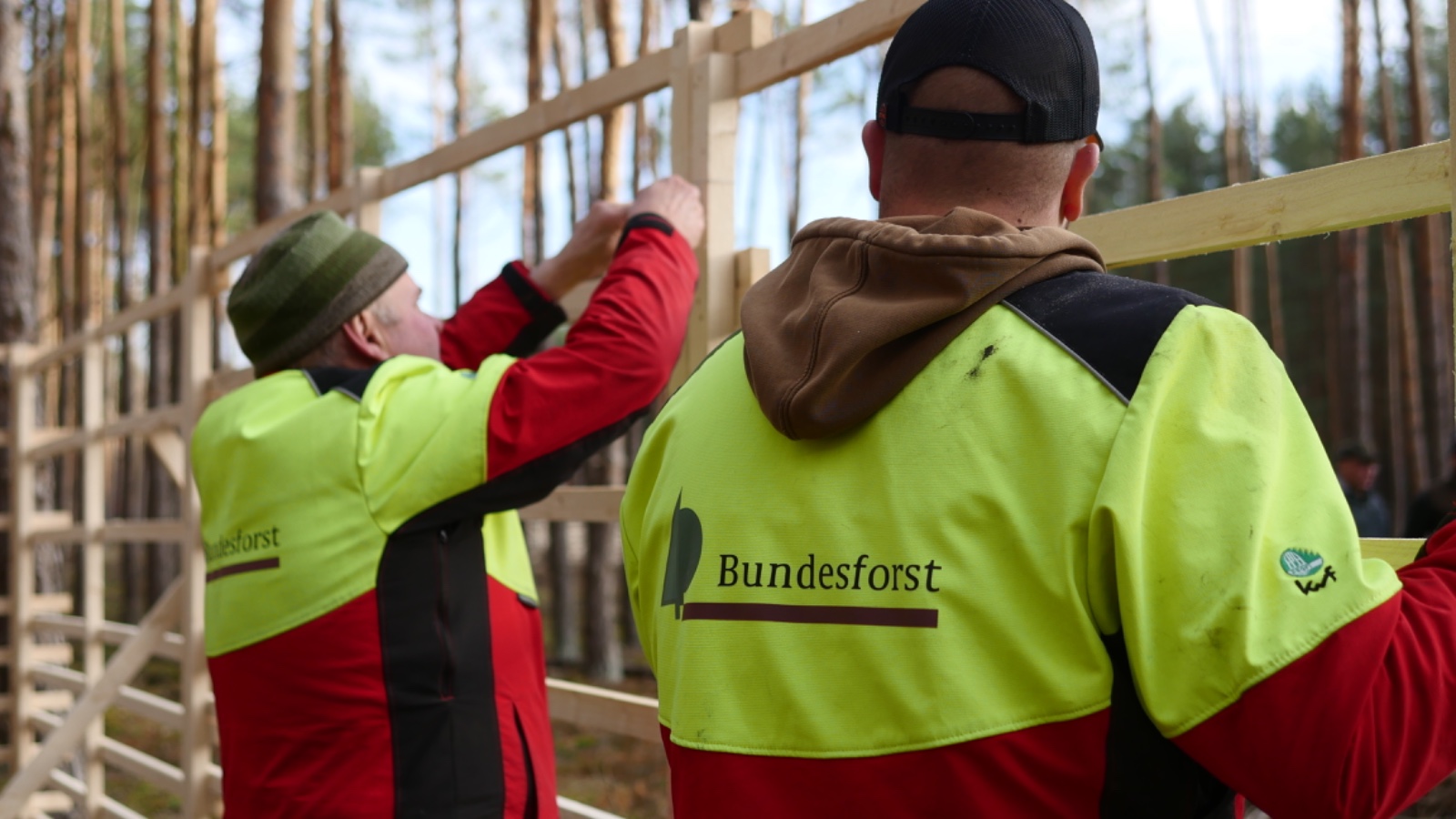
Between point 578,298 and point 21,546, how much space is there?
629cm

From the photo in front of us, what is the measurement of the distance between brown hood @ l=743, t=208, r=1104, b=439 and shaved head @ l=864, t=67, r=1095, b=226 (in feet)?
0.16

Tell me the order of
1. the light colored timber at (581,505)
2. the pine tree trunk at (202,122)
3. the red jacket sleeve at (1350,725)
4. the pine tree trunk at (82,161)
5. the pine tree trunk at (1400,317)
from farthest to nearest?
the pine tree trunk at (82,161)
the pine tree trunk at (202,122)
the pine tree trunk at (1400,317)
the light colored timber at (581,505)
the red jacket sleeve at (1350,725)

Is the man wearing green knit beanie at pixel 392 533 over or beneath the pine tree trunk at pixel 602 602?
over

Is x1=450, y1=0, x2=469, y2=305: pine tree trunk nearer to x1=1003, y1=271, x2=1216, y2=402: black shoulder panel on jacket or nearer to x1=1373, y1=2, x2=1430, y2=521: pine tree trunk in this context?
x1=1373, y1=2, x2=1430, y2=521: pine tree trunk

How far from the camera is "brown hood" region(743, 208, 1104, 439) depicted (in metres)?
1.19

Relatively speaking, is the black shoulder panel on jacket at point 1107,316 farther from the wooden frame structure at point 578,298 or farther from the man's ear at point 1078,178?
the wooden frame structure at point 578,298

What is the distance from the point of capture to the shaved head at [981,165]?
125 centimetres

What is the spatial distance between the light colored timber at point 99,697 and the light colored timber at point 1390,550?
14.0ft

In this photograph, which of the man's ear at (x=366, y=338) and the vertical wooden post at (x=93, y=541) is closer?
the man's ear at (x=366, y=338)

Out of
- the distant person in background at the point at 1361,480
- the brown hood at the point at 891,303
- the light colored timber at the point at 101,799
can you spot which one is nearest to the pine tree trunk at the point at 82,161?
the light colored timber at the point at 101,799

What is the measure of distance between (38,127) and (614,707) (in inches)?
835

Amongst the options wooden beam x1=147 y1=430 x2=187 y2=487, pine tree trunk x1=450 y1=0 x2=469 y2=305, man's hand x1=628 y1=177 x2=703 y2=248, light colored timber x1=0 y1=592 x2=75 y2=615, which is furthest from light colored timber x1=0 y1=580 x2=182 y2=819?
pine tree trunk x1=450 y1=0 x2=469 y2=305

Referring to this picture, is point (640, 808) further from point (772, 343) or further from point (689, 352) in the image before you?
point (772, 343)

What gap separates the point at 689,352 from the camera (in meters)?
2.70
